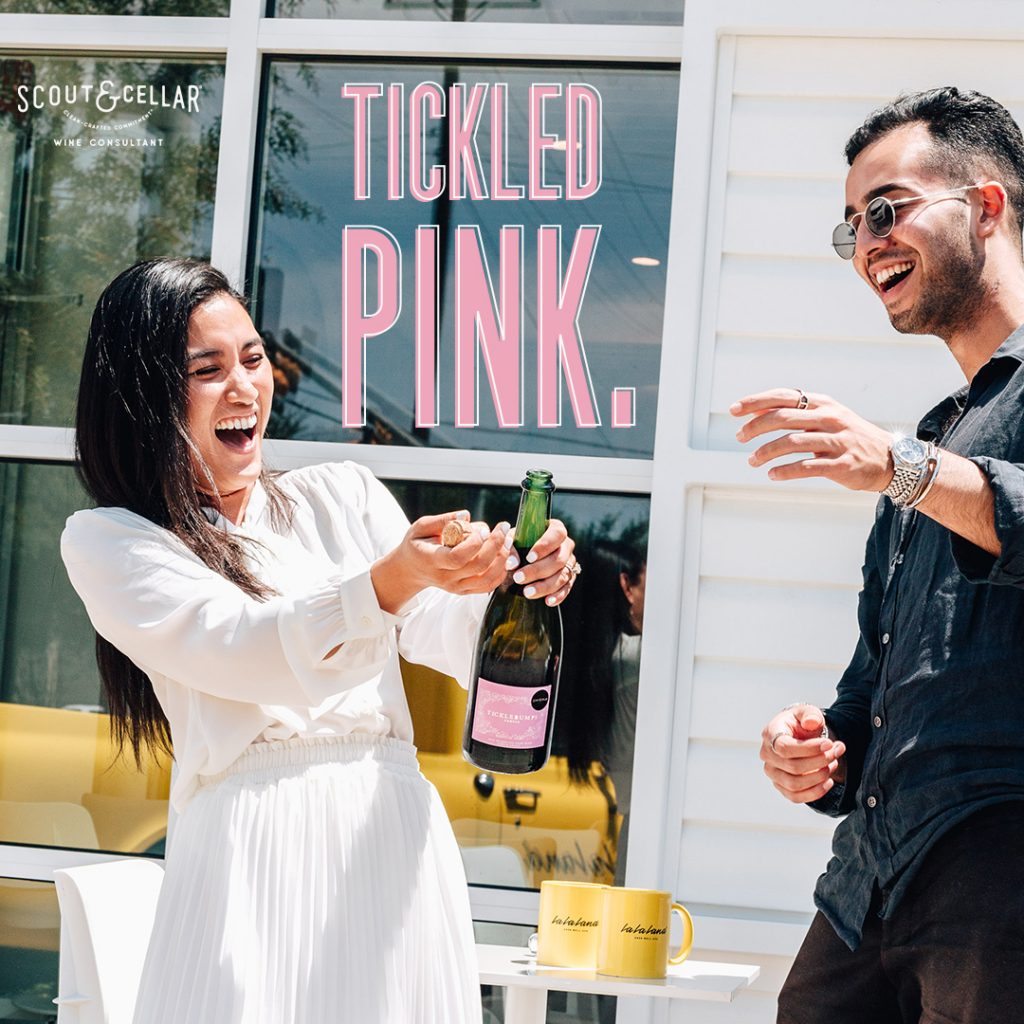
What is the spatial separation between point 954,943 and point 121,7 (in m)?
2.92

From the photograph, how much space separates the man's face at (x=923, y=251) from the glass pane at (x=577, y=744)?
1.21 meters

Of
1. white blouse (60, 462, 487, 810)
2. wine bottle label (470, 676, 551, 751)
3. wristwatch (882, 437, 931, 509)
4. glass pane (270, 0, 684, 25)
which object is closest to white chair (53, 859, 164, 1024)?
white blouse (60, 462, 487, 810)

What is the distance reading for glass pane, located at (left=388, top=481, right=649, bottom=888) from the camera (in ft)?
9.97

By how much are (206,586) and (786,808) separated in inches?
59.5

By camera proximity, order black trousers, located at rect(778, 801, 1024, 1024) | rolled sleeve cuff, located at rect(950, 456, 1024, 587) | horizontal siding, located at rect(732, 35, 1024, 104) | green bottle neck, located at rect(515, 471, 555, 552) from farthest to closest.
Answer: horizontal siding, located at rect(732, 35, 1024, 104), green bottle neck, located at rect(515, 471, 555, 552), black trousers, located at rect(778, 801, 1024, 1024), rolled sleeve cuff, located at rect(950, 456, 1024, 587)

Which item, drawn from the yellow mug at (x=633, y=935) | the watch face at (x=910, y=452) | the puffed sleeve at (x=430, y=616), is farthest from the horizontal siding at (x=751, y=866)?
the watch face at (x=910, y=452)

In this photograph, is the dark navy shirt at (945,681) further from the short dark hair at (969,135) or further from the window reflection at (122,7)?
the window reflection at (122,7)

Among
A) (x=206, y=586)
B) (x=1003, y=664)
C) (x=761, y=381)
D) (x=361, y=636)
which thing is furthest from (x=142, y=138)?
(x=1003, y=664)

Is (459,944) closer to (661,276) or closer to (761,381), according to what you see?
(761,381)

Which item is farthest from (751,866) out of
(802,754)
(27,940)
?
(27,940)

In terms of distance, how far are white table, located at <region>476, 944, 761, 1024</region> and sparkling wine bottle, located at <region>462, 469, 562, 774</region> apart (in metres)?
0.41

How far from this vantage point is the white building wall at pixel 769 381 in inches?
114

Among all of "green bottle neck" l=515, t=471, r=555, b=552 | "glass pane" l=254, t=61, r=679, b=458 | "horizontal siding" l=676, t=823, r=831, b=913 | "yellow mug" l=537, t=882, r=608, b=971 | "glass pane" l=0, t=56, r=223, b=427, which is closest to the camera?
"green bottle neck" l=515, t=471, r=555, b=552

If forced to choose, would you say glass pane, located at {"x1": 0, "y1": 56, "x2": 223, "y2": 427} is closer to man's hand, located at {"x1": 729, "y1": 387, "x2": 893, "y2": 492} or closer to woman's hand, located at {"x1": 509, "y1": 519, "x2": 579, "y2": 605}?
woman's hand, located at {"x1": 509, "y1": 519, "x2": 579, "y2": 605}
